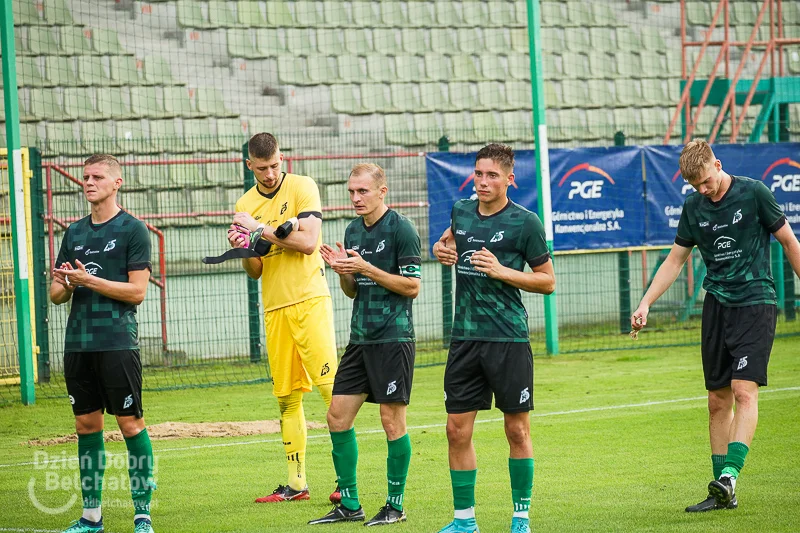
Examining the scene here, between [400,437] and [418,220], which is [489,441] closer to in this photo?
[400,437]

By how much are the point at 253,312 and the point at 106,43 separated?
5.47m

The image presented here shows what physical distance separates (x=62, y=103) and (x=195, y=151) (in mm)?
1993

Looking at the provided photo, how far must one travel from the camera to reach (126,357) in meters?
6.16

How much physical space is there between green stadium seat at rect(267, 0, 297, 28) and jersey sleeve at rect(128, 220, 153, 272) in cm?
1246

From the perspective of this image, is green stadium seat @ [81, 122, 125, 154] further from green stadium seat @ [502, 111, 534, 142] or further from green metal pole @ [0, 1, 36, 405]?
green stadium seat @ [502, 111, 534, 142]

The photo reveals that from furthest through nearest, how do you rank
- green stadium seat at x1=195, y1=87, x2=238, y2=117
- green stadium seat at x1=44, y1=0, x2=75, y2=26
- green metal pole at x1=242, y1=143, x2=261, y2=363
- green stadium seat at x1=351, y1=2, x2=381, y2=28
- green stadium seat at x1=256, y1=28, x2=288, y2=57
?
green stadium seat at x1=351, y1=2, x2=381, y2=28 < green stadium seat at x1=256, y1=28, x2=288, y2=57 < green stadium seat at x1=195, y1=87, x2=238, y2=117 < green stadium seat at x1=44, y1=0, x2=75, y2=26 < green metal pole at x1=242, y1=143, x2=261, y2=363

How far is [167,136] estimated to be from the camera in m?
16.2

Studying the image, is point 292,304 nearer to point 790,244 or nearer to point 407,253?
point 407,253

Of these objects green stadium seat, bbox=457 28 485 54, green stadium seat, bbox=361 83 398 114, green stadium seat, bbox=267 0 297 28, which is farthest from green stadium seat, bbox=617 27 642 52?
green stadium seat, bbox=267 0 297 28

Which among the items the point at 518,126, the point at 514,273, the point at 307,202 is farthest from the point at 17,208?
the point at 518,126

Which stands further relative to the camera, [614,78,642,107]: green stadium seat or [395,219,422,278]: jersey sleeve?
[614,78,642,107]: green stadium seat

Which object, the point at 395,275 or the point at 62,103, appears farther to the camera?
the point at 62,103

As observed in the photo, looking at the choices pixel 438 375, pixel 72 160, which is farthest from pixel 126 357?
pixel 72 160

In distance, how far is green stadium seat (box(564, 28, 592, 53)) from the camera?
20.4 m
